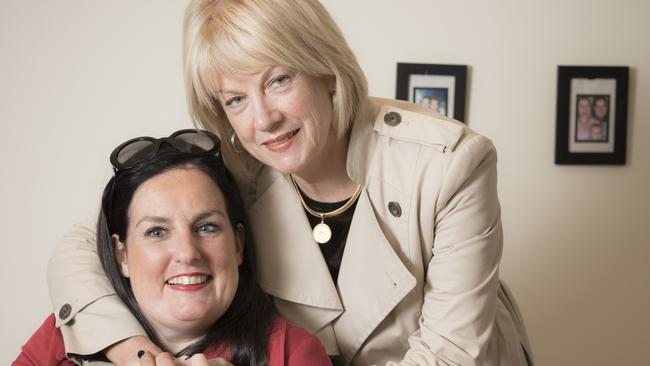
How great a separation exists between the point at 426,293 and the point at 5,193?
6.57 feet

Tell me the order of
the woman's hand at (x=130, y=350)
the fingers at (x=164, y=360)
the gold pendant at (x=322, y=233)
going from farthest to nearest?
the gold pendant at (x=322, y=233)
the woman's hand at (x=130, y=350)
the fingers at (x=164, y=360)

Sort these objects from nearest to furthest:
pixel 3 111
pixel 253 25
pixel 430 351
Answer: pixel 253 25 < pixel 430 351 < pixel 3 111

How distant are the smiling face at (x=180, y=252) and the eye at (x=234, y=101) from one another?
18cm

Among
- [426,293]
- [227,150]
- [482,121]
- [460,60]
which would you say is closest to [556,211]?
[482,121]

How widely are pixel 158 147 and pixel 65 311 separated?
0.48m

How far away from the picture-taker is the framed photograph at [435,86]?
3.03 meters

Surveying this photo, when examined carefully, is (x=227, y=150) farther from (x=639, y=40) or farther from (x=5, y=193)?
(x=639, y=40)

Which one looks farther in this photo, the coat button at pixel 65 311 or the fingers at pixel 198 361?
the coat button at pixel 65 311

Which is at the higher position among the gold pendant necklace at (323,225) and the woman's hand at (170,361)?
the gold pendant necklace at (323,225)

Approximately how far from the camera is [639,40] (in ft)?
10.2

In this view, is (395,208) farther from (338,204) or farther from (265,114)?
(265,114)

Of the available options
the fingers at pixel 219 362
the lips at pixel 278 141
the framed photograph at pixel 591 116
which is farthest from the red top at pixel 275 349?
the framed photograph at pixel 591 116

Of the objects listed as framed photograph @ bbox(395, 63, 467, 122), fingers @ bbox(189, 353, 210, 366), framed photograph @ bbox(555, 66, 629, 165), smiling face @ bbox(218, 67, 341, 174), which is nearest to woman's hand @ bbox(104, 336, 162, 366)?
fingers @ bbox(189, 353, 210, 366)

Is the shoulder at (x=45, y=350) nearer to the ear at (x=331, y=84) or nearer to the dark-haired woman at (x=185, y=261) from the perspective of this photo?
the dark-haired woman at (x=185, y=261)
